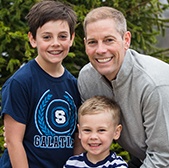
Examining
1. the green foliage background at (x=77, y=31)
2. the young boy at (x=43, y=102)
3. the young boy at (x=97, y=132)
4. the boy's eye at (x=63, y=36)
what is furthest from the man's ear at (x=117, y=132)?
the green foliage background at (x=77, y=31)

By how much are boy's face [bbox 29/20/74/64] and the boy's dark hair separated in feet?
0.11

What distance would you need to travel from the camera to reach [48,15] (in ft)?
11.8

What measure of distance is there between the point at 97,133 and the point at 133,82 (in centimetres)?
44

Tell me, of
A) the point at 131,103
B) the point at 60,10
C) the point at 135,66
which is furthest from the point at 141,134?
the point at 60,10

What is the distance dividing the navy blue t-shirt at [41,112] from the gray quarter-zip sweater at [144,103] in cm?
36

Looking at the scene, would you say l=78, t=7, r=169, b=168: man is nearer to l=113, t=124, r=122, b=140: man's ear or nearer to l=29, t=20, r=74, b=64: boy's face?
l=113, t=124, r=122, b=140: man's ear

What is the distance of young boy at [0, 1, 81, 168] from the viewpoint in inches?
138

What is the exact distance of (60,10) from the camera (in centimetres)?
368

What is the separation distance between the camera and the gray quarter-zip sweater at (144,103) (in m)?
3.45

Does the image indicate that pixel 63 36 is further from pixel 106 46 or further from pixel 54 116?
pixel 54 116

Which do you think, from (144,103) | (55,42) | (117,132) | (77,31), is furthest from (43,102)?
(77,31)

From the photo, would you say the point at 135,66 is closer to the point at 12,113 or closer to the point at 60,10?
the point at 60,10

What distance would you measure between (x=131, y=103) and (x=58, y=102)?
0.53 m

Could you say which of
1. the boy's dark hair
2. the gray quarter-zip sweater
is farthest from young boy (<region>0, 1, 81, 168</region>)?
the gray quarter-zip sweater
